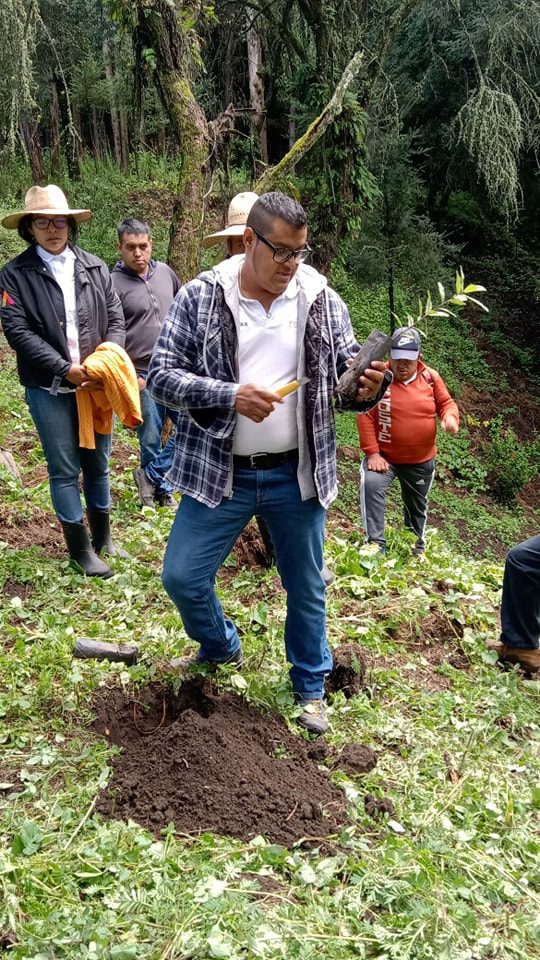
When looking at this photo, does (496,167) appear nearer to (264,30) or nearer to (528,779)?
(264,30)

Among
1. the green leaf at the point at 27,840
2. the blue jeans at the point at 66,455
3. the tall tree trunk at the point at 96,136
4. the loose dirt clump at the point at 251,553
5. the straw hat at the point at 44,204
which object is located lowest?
the loose dirt clump at the point at 251,553

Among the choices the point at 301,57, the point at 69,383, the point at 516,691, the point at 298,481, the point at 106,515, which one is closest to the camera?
the point at 298,481

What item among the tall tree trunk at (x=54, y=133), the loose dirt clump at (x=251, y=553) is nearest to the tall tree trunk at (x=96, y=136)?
the tall tree trunk at (x=54, y=133)

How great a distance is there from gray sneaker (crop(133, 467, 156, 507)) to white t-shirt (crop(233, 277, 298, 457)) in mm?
3178

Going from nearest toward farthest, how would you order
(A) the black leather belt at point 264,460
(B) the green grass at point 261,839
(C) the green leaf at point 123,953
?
1. (C) the green leaf at point 123,953
2. (B) the green grass at point 261,839
3. (A) the black leather belt at point 264,460

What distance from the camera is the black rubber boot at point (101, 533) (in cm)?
518

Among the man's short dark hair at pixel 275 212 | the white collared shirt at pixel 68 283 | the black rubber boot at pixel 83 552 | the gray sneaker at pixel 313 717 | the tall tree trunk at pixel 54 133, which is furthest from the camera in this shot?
the tall tree trunk at pixel 54 133

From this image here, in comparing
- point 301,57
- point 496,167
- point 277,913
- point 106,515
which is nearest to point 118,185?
point 301,57

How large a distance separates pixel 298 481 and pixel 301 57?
11.1 metres

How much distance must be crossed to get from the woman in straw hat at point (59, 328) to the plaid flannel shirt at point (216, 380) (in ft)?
4.83

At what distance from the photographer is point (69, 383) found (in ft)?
15.1

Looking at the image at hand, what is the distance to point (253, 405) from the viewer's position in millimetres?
2947

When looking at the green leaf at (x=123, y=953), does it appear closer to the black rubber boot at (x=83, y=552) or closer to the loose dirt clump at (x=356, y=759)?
the loose dirt clump at (x=356, y=759)

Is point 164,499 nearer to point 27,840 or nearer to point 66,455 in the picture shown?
point 66,455
